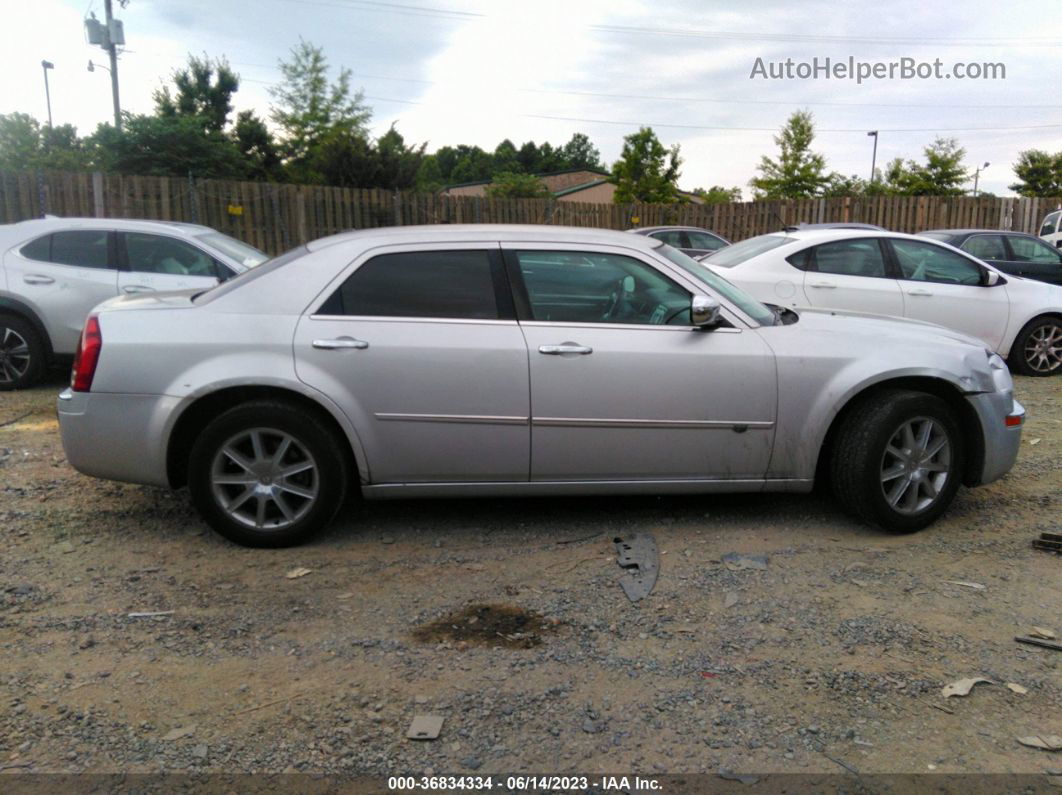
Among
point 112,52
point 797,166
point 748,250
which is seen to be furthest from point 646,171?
point 748,250

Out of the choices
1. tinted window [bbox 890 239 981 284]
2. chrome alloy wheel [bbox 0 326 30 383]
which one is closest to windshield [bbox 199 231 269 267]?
chrome alloy wheel [bbox 0 326 30 383]

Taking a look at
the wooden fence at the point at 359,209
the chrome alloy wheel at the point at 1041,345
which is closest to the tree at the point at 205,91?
the wooden fence at the point at 359,209

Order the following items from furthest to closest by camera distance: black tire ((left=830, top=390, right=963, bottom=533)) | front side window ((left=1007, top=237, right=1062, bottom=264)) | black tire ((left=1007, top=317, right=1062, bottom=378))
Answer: front side window ((left=1007, top=237, right=1062, bottom=264)) < black tire ((left=1007, top=317, right=1062, bottom=378)) < black tire ((left=830, top=390, right=963, bottom=533))

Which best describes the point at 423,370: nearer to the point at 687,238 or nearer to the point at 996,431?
the point at 996,431

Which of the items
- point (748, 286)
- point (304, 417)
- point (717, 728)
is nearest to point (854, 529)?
point (717, 728)

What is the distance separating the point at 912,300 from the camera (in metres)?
8.73

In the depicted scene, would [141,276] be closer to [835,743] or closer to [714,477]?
[714,477]

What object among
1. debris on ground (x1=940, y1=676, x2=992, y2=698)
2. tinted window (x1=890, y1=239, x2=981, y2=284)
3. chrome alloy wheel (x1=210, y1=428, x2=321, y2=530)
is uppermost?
tinted window (x1=890, y1=239, x2=981, y2=284)

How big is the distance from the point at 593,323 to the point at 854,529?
6.03ft

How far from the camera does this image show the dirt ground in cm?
276

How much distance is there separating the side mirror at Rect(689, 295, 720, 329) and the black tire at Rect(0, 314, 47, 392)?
21.2 feet

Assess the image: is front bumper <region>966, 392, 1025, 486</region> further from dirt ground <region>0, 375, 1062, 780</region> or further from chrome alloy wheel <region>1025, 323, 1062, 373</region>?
chrome alloy wheel <region>1025, 323, 1062, 373</region>

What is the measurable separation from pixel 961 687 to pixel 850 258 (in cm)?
643

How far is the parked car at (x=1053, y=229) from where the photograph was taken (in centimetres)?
1730
